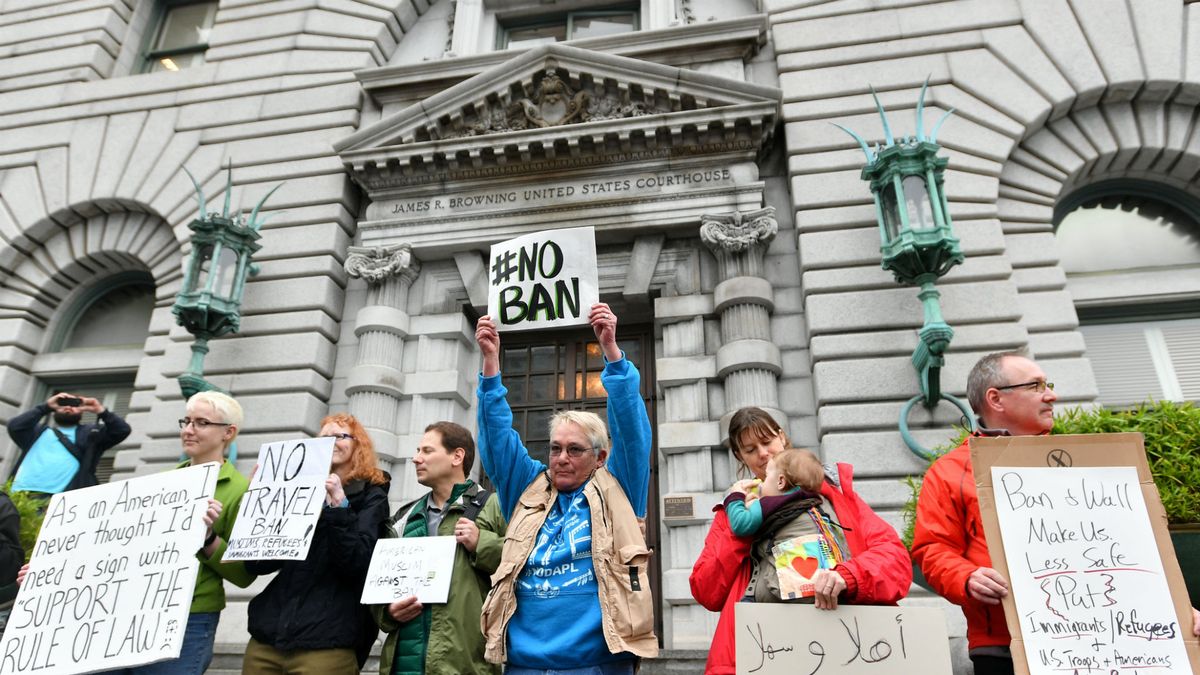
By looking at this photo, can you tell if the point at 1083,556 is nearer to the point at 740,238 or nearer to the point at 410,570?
the point at 410,570

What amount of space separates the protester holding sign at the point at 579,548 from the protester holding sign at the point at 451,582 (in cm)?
32

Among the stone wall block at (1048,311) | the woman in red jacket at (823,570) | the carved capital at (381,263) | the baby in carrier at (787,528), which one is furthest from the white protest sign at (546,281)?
the stone wall block at (1048,311)

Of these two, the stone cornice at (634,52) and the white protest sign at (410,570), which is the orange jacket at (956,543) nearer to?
the white protest sign at (410,570)

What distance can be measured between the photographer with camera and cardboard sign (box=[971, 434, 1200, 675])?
7904 millimetres

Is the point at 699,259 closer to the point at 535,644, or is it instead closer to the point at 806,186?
the point at 806,186

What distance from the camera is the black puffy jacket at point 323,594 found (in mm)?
3809

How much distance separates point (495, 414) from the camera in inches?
154

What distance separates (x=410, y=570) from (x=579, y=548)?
1033 millimetres

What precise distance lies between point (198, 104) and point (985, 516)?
42.6 feet

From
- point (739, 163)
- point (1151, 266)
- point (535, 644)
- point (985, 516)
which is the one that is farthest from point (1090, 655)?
point (1151, 266)

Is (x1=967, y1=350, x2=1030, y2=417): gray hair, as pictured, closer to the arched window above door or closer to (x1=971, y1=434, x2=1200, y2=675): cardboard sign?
(x1=971, y1=434, x2=1200, y2=675): cardboard sign

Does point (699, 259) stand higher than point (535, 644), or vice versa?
point (699, 259)

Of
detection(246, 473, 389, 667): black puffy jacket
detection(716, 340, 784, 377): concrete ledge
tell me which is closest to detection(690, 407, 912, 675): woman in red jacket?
detection(246, 473, 389, 667): black puffy jacket

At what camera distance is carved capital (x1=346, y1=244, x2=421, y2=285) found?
9.71 metres
